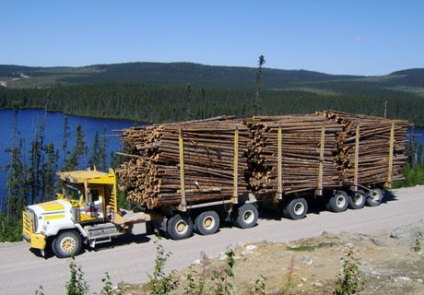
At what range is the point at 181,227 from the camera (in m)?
17.5

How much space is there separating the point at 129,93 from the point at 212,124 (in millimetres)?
149135

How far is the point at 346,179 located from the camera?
21703 mm

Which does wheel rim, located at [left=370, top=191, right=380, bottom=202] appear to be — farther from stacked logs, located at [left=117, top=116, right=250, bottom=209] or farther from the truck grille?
the truck grille

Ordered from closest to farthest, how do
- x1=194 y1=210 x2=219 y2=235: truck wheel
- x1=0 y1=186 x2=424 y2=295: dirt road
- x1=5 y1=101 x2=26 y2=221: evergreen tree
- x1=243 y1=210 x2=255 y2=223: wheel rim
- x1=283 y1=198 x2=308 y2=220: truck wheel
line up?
x1=0 y1=186 x2=424 y2=295: dirt road, x1=194 y1=210 x2=219 y2=235: truck wheel, x1=243 y1=210 x2=255 y2=223: wheel rim, x1=283 y1=198 x2=308 y2=220: truck wheel, x1=5 y1=101 x2=26 y2=221: evergreen tree

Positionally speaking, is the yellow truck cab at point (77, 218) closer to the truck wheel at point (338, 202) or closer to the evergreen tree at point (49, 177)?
the truck wheel at point (338, 202)

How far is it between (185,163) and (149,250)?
3.13 metres

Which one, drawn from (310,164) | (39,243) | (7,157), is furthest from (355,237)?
(7,157)

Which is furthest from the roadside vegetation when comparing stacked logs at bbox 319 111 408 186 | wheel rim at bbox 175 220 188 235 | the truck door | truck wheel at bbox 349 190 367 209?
truck wheel at bbox 349 190 367 209

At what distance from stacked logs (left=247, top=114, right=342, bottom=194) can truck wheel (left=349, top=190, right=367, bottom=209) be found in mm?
1376

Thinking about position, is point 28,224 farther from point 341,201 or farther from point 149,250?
point 341,201

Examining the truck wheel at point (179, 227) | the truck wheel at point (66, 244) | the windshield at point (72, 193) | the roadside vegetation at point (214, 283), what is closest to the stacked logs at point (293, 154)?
the truck wheel at point (179, 227)

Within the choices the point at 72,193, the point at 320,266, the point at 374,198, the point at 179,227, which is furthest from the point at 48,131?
the point at 320,266

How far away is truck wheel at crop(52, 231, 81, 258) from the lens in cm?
1526

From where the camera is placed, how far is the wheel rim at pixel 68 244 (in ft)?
50.4
